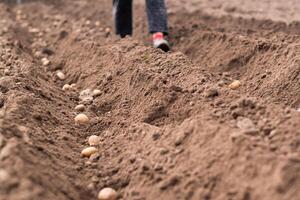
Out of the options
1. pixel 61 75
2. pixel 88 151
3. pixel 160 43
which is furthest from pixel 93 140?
pixel 160 43

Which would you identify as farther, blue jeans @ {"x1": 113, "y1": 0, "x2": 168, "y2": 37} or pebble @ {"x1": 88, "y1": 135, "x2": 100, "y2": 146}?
blue jeans @ {"x1": 113, "y1": 0, "x2": 168, "y2": 37}

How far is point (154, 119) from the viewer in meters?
2.58

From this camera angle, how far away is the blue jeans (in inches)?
158

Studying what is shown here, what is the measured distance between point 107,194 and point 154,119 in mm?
648

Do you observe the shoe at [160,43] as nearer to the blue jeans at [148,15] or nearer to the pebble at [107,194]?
the blue jeans at [148,15]

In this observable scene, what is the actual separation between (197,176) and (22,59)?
224cm

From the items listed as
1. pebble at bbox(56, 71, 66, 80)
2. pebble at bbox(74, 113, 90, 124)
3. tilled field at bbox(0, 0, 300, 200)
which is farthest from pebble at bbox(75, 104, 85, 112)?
pebble at bbox(56, 71, 66, 80)

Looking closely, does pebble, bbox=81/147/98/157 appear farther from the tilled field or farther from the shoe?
the shoe

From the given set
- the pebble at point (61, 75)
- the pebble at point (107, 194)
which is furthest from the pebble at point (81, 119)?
the pebble at point (61, 75)

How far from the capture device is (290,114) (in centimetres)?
208

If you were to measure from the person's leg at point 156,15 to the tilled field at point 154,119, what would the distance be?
0.92 ft

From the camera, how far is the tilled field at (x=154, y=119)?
1.85 m

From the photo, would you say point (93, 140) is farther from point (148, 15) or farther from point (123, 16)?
point (123, 16)

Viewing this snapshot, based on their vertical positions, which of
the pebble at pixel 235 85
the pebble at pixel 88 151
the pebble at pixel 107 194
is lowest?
the pebble at pixel 107 194
